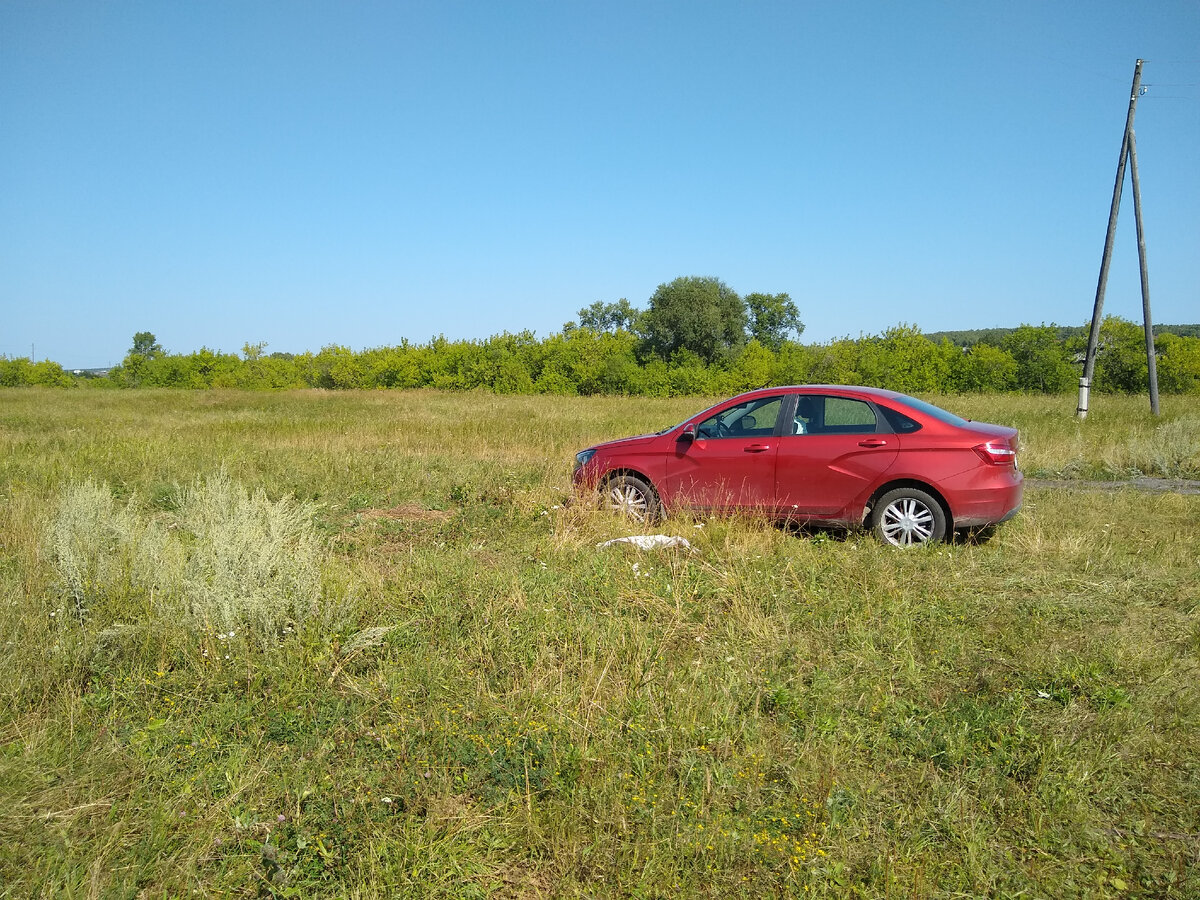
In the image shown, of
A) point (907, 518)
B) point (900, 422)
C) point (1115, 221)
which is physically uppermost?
point (1115, 221)

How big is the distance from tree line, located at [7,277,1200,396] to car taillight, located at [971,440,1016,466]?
108 ft

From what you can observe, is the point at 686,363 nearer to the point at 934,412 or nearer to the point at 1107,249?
the point at 1107,249

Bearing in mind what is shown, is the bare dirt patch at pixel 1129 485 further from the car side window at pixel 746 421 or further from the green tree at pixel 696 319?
the green tree at pixel 696 319

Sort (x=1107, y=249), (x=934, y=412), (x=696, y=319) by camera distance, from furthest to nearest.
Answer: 1. (x=696, y=319)
2. (x=1107, y=249)
3. (x=934, y=412)

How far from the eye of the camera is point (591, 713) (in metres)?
3.81

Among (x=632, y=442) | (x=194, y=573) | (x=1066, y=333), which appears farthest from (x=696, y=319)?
(x=194, y=573)

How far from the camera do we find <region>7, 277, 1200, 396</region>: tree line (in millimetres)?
39500

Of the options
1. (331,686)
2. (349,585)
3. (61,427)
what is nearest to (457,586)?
(349,585)

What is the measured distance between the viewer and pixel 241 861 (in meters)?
2.90

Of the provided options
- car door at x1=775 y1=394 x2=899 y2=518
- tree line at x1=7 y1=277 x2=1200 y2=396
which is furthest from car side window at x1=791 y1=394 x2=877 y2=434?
tree line at x1=7 y1=277 x2=1200 y2=396

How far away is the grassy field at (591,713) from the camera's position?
2.91 metres

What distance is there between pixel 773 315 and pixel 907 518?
256ft

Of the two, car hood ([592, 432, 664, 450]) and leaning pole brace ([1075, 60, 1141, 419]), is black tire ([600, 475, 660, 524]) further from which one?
leaning pole brace ([1075, 60, 1141, 419])

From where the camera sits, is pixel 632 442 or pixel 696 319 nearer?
pixel 632 442
